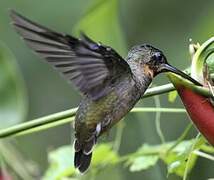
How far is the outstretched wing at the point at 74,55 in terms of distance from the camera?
1.08 metres

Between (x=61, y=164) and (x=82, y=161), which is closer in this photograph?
(x=82, y=161)

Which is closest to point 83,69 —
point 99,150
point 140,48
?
point 140,48

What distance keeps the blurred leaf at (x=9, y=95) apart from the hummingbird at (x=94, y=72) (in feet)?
1.67

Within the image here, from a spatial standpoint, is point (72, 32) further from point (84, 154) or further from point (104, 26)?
point (84, 154)

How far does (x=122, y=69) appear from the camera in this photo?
121 cm

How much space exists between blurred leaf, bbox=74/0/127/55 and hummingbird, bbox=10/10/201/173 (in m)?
0.46

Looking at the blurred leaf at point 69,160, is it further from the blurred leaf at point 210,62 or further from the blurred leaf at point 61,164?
the blurred leaf at point 210,62

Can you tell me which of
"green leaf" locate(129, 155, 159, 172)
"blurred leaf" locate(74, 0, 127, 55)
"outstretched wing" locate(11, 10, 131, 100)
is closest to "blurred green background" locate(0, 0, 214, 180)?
"blurred leaf" locate(74, 0, 127, 55)

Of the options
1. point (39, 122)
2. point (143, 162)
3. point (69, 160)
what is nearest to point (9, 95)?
point (69, 160)

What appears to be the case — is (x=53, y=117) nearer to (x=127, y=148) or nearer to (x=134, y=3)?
(x=127, y=148)

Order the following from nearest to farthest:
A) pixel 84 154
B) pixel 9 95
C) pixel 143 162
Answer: pixel 84 154 → pixel 143 162 → pixel 9 95

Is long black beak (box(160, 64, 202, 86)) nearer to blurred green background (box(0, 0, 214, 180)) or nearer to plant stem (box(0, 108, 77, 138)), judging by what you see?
plant stem (box(0, 108, 77, 138))

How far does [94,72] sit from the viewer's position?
1145 millimetres

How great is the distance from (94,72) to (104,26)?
0.62m
